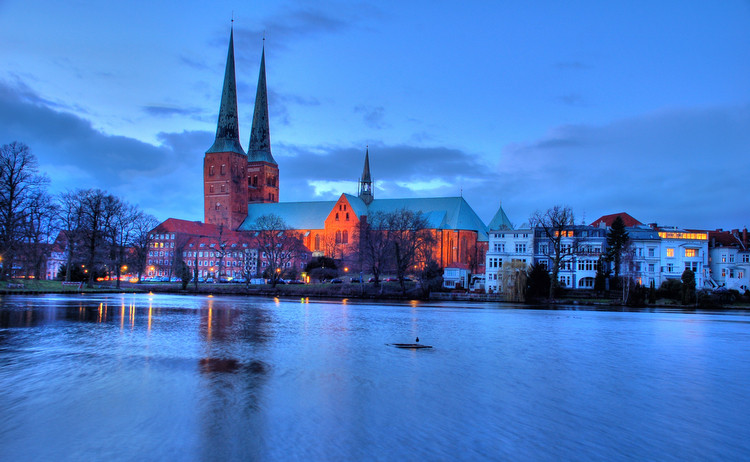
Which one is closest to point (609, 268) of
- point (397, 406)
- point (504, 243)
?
point (504, 243)

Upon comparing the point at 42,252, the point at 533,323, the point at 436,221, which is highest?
the point at 436,221

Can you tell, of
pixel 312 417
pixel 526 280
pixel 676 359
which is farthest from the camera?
pixel 526 280

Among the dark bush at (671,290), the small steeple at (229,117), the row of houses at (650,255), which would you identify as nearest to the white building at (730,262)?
the row of houses at (650,255)

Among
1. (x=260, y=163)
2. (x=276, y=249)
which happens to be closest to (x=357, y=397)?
(x=276, y=249)

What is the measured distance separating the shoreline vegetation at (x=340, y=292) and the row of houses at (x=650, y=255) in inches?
258

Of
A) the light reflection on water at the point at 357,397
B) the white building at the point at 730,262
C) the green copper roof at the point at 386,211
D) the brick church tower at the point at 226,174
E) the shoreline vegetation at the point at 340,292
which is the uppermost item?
the brick church tower at the point at 226,174

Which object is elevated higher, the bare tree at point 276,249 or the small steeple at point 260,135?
the small steeple at point 260,135

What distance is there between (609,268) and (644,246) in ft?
17.5

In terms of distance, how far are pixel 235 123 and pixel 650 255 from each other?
80.0m

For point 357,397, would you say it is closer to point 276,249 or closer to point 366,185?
point 276,249

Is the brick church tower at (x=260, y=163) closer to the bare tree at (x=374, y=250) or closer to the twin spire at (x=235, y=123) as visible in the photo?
the twin spire at (x=235, y=123)

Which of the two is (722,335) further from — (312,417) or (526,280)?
(526,280)

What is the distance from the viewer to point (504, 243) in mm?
74062

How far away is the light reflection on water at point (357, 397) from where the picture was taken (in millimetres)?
9234
